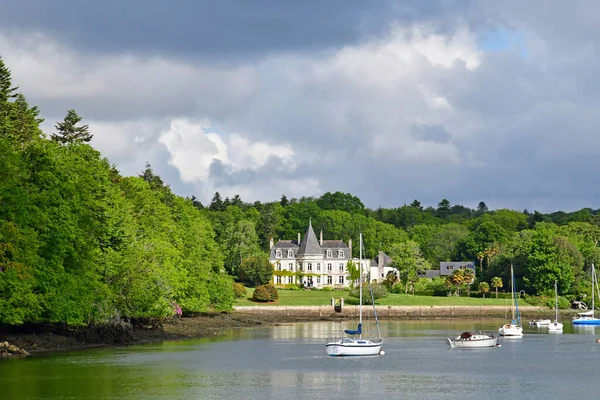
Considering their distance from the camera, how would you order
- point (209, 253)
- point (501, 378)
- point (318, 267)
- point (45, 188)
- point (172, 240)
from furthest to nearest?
1. point (318, 267)
2. point (209, 253)
3. point (172, 240)
4. point (45, 188)
5. point (501, 378)

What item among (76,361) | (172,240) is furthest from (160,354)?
(172,240)

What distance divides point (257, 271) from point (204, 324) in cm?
5172

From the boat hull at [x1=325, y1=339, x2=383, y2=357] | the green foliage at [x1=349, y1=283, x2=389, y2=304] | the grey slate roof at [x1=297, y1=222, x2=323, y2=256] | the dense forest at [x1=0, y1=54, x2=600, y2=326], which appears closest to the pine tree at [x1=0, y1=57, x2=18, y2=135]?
the dense forest at [x1=0, y1=54, x2=600, y2=326]

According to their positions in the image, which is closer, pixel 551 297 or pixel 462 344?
pixel 462 344

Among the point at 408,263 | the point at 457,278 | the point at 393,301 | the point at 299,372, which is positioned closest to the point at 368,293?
the point at 393,301

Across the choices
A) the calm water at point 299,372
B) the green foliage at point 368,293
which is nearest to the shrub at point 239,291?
the green foliage at point 368,293

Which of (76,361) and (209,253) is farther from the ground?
→ (209,253)

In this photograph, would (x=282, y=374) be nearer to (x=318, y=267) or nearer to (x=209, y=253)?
(x=209, y=253)

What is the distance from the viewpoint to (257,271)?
16088cm

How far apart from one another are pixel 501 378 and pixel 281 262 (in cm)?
12310

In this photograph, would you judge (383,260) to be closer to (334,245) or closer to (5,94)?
(334,245)

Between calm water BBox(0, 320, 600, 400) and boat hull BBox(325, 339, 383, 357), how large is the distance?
0.78m

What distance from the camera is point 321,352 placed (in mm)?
78125

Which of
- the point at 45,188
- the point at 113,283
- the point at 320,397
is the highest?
the point at 45,188
